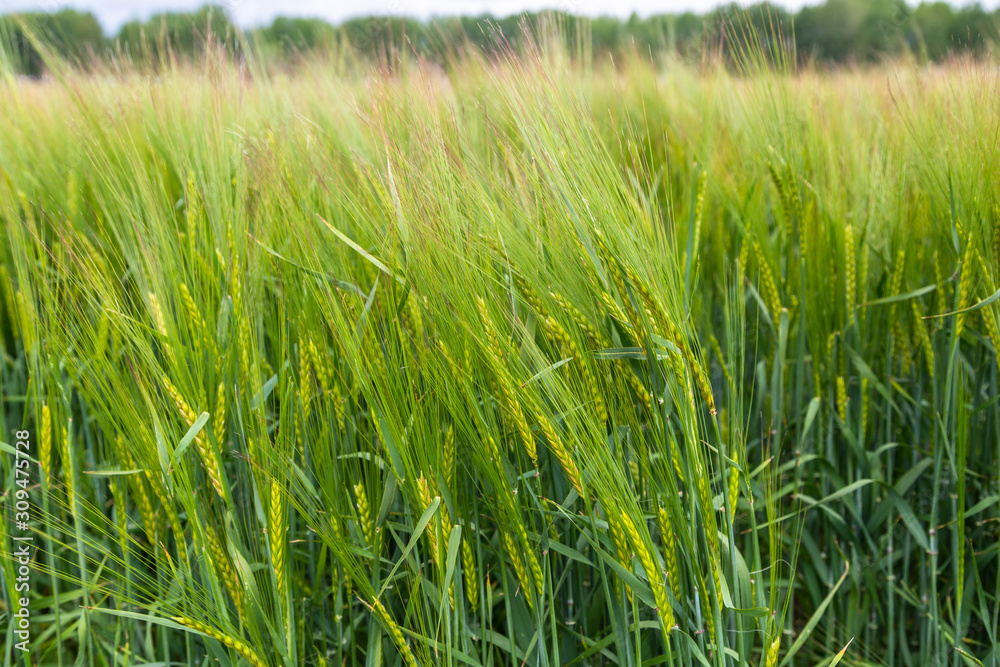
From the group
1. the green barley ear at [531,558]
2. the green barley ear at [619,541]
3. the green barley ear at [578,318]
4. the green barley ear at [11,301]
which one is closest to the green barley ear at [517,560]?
the green barley ear at [531,558]

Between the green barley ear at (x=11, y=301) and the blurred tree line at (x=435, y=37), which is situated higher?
the blurred tree line at (x=435, y=37)

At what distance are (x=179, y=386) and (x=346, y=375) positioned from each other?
256mm

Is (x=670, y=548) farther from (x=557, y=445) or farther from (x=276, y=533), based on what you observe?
(x=276, y=533)

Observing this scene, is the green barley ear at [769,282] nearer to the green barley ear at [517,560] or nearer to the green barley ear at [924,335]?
the green barley ear at [924,335]

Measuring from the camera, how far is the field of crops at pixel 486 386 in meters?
0.84

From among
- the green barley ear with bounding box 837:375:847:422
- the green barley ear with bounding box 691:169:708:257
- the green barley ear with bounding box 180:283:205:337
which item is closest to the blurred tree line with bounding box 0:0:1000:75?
the green barley ear with bounding box 691:169:708:257

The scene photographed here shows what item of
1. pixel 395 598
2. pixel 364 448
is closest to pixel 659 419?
pixel 364 448

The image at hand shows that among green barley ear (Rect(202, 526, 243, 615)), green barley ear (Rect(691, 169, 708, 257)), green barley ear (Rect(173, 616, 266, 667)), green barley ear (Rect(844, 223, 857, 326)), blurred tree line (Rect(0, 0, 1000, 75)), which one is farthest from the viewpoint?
blurred tree line (Rect(0, 0, 1000, 75))

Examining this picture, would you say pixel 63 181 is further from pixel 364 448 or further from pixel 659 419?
pixel 659 419

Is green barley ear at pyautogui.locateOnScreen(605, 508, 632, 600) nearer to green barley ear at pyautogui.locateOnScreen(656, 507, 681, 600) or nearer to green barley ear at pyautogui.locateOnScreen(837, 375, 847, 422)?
green barley ear at pyautogui.locateOnScreen(656, 507, 681, 600)

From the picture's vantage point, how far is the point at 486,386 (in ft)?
3.02

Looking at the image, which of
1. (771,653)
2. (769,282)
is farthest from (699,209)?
(771,653)

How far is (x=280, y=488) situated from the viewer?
863mm

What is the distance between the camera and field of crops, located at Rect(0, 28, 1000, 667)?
0.84 meters
